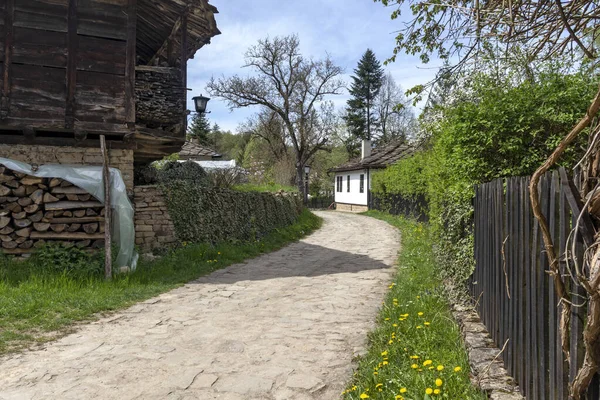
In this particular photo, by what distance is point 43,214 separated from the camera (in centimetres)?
808

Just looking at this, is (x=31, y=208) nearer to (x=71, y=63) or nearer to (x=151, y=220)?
(x=151, y=220)

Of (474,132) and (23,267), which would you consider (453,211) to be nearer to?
(474,132)

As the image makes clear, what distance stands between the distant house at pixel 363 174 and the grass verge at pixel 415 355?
25840 millimetres

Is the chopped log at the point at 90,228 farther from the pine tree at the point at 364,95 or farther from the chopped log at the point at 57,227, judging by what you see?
the pine tree at the point at 364,95

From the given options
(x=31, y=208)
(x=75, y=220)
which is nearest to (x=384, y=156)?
(x=75, y=220)

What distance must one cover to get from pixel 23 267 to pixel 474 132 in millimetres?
7261

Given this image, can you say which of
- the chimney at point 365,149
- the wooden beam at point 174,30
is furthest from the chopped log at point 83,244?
the chimney at point 365,149

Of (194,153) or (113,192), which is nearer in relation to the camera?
(113,192)

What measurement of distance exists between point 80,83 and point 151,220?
3.01 meters

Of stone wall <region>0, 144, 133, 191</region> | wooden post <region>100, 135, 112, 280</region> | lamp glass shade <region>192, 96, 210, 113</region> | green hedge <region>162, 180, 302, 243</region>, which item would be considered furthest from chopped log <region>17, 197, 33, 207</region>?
lamp glass shade <region>192, 96, 210, 113</region>

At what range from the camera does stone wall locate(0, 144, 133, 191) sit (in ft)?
27.9

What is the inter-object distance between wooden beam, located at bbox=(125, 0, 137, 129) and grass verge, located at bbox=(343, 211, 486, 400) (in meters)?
6.18

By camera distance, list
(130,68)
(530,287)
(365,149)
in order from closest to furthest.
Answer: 1. (530,287)
2. (130,68)
3. (365,149)

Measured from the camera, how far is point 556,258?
2.25m
